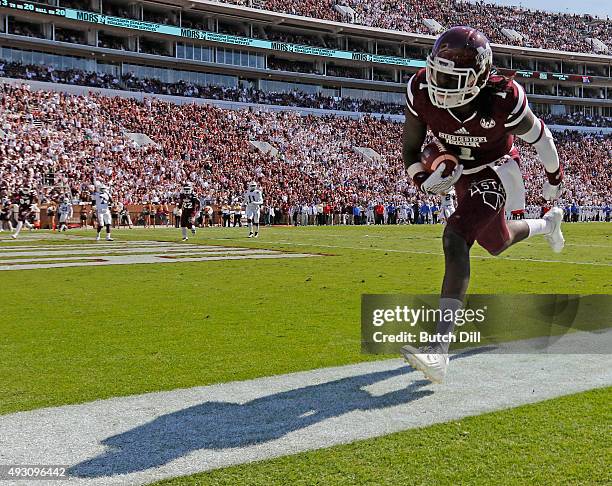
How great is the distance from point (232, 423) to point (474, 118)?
2.68 m

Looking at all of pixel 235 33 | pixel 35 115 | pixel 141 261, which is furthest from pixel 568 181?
pixel 141 261

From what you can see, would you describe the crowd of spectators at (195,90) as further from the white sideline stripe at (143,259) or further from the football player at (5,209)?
the white sideline stripe at (143,259)

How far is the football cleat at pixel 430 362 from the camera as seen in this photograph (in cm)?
412

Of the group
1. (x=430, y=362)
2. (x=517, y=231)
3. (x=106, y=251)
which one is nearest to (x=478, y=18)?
(x=106, y=251)

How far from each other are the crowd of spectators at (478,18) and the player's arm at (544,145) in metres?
54.3

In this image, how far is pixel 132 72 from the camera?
50812mm

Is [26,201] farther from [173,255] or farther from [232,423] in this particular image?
Answer: [232,423]

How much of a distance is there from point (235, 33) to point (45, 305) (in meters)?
51.8

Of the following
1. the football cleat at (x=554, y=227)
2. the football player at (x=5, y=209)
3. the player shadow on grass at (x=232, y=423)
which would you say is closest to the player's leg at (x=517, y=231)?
the football cleat at (x=554, y=227)

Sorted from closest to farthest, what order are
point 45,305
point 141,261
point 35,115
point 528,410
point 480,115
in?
point 528,410
point 480,115
point 45,305
point 141,261
point 35,115

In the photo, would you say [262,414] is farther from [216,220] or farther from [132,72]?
[132,72]

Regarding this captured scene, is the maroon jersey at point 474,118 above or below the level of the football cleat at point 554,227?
above

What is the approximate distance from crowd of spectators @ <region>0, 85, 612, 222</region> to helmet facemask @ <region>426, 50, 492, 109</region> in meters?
31.2

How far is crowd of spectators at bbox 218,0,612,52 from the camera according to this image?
61312mm
